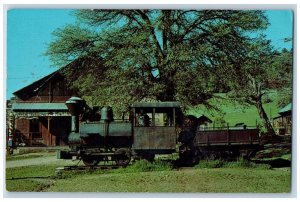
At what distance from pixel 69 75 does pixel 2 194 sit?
3.00m

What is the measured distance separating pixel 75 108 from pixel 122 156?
1539mm

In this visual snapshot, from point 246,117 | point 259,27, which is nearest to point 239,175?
point 246,117

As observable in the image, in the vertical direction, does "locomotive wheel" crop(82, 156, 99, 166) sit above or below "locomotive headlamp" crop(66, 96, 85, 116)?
below

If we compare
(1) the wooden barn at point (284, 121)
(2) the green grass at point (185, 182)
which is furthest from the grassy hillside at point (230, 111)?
(2) the green grass at point (185, 182)

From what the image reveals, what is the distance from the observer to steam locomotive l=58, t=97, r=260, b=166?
14.8 m

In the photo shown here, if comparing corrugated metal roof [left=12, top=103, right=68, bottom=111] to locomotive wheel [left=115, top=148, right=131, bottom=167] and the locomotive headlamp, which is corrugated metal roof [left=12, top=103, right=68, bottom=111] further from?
locomotive wheel [left=115, top=148, right=131, bottom=167]

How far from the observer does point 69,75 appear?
14711 millimetres

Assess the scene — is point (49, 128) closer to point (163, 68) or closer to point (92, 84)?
point (92, 84)

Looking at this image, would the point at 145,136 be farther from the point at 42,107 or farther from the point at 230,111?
the point at 42,107

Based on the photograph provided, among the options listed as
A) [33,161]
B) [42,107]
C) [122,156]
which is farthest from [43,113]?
[122,156]

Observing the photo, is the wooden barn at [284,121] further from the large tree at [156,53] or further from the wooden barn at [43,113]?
the wooden barn at [43,113]

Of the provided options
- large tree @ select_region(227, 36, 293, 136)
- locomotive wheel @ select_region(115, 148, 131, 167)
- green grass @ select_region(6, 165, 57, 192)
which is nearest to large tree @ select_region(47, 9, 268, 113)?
large tree @ select_region(227, 36, 293, 136)

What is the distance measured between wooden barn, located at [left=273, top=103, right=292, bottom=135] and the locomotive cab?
7.10 ft

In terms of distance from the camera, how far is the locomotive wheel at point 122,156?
14.9 metres
